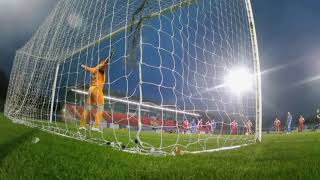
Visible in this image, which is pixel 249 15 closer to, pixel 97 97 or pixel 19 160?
pixel 97 97

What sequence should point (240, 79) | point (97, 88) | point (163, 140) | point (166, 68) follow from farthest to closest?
1. point (163, 140)
2. point (240, 79)
3. point (97, 88)
4. point (166, 68)

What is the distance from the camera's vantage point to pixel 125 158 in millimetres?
4594

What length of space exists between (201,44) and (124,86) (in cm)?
259

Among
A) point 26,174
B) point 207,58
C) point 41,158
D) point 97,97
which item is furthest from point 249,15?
point 26,174

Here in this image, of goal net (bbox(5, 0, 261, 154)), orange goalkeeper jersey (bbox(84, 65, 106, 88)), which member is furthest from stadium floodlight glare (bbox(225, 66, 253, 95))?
orange goalkeeper jersey (bbox(84, 65, 106, 88))

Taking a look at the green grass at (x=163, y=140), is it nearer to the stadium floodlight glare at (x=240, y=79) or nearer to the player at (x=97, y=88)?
the player at (x=97, y=88)

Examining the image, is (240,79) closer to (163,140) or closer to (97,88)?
(163,140)

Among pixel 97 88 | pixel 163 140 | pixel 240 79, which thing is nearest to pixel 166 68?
pixel 97 88

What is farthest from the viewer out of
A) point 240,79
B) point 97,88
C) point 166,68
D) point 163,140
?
point 163,140

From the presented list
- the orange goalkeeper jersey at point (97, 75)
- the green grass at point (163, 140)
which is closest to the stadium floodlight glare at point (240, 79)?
the green grass at point (163, 140)

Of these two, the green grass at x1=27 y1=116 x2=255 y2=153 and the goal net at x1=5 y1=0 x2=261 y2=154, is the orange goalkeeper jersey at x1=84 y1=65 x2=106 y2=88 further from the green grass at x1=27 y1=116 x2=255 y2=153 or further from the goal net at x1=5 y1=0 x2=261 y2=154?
the green grass at x1=27 y1=116 x2=255 y2=153

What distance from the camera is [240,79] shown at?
31.7ft

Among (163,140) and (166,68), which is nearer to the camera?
(166,68)

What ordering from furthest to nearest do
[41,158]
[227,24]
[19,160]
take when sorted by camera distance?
[227,24] → [41,158] → [19,160]
